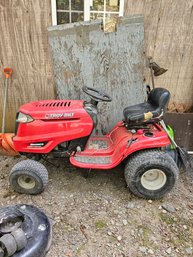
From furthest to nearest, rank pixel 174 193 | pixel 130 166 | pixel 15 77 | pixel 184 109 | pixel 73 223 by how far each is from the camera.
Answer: pixel 184 109
pixel 15 77
pixel 174 193
pixel 130 166
pixel 73 223

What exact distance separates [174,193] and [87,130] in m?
1.22

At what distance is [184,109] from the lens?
339 cm

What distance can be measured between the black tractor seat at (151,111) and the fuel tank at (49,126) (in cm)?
43

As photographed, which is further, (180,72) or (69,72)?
(180,72)

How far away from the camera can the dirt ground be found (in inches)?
78.4

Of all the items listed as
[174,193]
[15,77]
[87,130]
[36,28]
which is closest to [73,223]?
[87,130]

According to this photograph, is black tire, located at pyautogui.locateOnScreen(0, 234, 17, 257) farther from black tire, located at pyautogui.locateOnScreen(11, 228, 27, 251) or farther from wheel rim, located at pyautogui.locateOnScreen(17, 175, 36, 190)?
wheel rim, located at pyautogui.locateOnScreen(17, 175, 36, 190)

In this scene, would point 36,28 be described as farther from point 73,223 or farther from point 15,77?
point 73,223

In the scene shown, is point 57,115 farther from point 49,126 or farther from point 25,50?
point 25,50

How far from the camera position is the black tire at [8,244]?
1.62 m

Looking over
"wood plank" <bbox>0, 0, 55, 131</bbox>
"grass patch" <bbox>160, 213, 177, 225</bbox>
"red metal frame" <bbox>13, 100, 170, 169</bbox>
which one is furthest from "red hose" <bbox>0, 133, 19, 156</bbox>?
"grass patch" <bbox>160, 213, 177, 225</bbox>

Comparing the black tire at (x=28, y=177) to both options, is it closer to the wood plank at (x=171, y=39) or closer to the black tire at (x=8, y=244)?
the black tire at (x=8, y=244)

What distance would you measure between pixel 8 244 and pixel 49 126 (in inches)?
44.1

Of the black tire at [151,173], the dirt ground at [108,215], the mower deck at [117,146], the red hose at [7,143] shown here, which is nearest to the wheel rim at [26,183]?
the dirt ground at [108,215]
